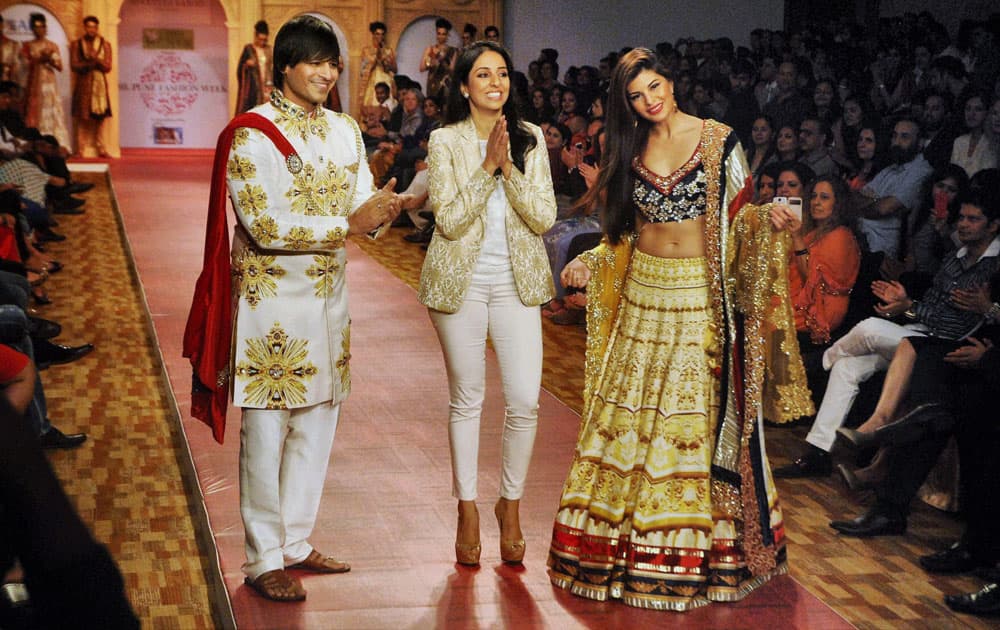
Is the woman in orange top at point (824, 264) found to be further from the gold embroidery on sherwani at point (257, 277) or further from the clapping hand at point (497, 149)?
the gold embroidery on sherwani at point (257, 277)

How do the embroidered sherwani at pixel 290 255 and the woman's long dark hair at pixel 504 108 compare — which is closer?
the embroidered sherwani at pixel 290 255

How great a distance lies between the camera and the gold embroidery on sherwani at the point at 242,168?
2967mm

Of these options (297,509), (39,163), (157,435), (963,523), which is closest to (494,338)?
(297,509)

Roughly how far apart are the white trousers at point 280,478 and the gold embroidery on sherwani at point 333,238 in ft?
1.35

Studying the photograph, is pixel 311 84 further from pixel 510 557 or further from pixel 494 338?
pixel 510 557

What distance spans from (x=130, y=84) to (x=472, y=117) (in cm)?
1403

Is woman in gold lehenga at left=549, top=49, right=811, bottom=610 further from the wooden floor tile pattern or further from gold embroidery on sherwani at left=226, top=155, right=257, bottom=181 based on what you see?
gold embroidery on sherwani at left=226, top=155, right=257, bottom=181

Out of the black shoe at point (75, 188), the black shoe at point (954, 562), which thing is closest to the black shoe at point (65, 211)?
the black shoe at point (75, 188)

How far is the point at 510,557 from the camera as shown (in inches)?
136

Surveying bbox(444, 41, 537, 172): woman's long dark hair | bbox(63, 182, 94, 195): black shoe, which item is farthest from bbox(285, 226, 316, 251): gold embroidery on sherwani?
bbox(63, 182, 94, 195): black shoe

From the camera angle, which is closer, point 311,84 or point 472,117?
point 311,84

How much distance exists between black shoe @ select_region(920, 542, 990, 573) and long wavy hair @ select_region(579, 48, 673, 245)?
136cm

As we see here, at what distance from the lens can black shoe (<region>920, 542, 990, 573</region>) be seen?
12.2 feet

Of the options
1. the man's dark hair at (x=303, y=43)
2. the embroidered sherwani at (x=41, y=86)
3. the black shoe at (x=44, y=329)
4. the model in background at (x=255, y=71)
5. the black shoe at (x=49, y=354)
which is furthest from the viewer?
the model in background at (x=255, y=71)
